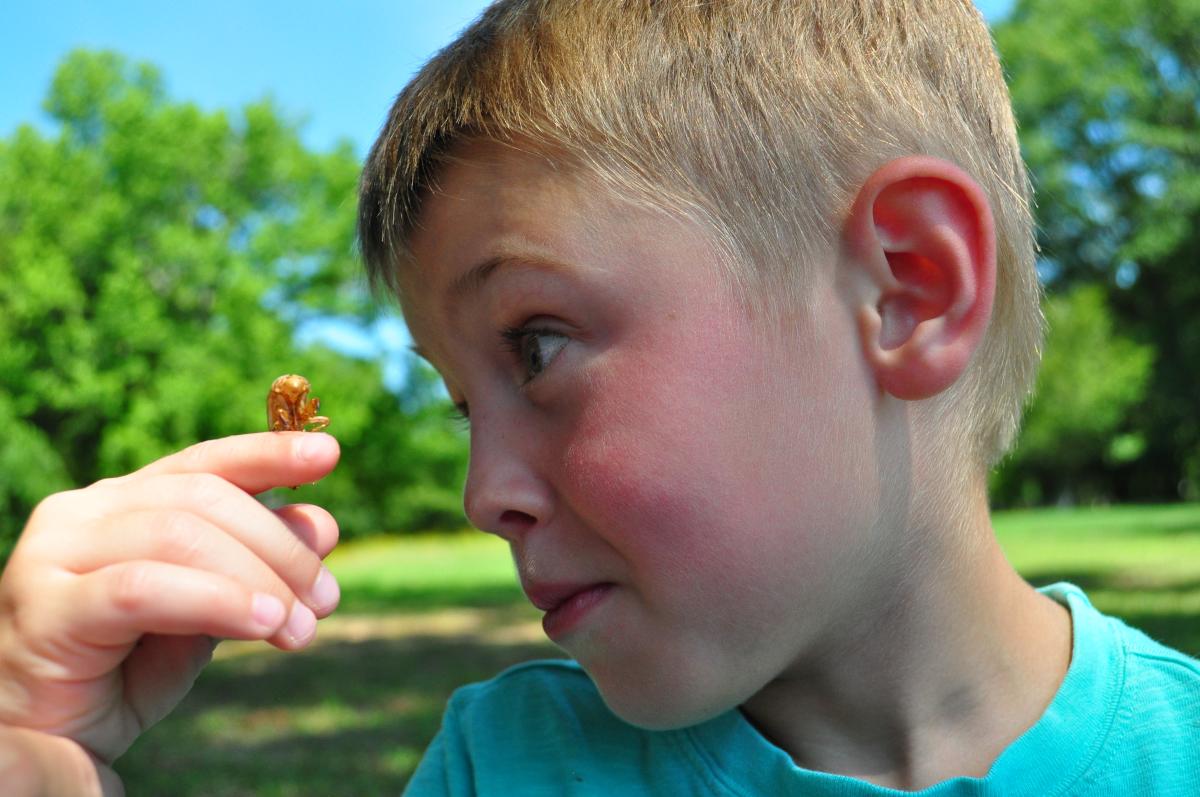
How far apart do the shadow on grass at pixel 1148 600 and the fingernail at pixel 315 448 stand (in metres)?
5.22

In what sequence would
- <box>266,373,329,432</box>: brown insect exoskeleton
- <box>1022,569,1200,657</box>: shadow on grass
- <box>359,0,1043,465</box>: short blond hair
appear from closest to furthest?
<box>266,373,329,432</box>: brown insect exoskeleton, <box>359,0,1043,465</box>: short blond hair, <box>1022,569,1200,657</box>: shadow on grass

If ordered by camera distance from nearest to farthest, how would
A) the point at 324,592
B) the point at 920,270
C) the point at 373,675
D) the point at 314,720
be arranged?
the point at 324,592 → the point at 920,270 → the point at 314,720 → the point at 373,675

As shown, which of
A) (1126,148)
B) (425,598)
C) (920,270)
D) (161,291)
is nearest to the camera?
(920,270)

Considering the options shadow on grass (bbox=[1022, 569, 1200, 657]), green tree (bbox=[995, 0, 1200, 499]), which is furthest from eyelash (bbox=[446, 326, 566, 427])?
green tree (bbox=[995, 0, 1200, 499])

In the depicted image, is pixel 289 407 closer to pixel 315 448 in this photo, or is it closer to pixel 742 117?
pixel 315 448

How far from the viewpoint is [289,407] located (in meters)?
1.43

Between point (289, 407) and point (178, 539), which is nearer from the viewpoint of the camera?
point (178, 539)

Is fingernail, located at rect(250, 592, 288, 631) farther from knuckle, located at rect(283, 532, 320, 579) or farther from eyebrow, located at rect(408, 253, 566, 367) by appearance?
eyebrow, located at rect(408, 253, 566, 367)

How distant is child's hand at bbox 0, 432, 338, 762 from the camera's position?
1223 millimetres

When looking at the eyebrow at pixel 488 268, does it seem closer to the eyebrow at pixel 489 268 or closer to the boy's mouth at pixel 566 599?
the eyebrow at pixel 489 268

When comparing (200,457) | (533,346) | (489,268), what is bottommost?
(200,457)

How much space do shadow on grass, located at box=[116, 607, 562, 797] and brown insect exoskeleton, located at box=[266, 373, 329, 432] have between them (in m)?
3.36

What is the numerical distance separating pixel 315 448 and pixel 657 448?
0.43m

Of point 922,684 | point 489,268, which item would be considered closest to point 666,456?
point 489,268
